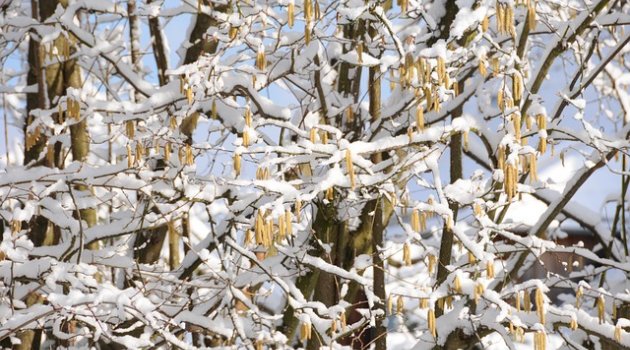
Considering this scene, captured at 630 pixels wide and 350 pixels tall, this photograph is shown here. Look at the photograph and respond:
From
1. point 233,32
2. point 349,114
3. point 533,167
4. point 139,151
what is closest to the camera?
point 533,167

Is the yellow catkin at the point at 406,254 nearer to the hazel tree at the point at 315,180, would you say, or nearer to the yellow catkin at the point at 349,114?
the hazel tree at the point at 315,180

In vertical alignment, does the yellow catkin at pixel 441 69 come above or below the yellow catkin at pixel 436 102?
above

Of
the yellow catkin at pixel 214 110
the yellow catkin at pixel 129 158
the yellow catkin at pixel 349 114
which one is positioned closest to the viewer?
the yellow catkin at pixel 129 158

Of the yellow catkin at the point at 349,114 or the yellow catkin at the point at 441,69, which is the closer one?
the yellow catkin at the point at 441,69

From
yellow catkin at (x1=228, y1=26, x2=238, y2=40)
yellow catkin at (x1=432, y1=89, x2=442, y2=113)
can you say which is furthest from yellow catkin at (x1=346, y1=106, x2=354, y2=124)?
yellow catkin at (x1=432, y1=89, x2=442, y2=113)

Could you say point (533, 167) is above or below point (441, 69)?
below

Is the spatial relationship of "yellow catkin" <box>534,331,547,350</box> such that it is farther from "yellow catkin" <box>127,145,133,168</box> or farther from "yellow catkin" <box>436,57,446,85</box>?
"yellow catkin" <box>127,145,133,168</box>

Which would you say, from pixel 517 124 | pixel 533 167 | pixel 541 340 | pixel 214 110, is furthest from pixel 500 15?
pixel 214 110

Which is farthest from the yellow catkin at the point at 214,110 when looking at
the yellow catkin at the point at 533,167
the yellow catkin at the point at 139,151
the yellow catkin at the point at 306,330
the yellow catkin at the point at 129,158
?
the yellow catkin at the point at 533,167

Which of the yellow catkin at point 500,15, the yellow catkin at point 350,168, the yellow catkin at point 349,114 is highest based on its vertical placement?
the yellow catkin at point 500,15

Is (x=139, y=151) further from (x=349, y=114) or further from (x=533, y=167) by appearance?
(x=533, y=167)

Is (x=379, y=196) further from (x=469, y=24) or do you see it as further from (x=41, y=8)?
(x=41, y=8)

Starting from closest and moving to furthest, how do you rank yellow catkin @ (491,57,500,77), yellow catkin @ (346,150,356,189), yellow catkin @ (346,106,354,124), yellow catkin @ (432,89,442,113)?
yellow catkin @ (346,150,356,189) < yellow catkin @ (432,89,442,113) < yellow catkin @ (491,57,500,77) < yellow catkin @ (346,106,354,124)

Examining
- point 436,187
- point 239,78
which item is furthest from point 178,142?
point 436,187
